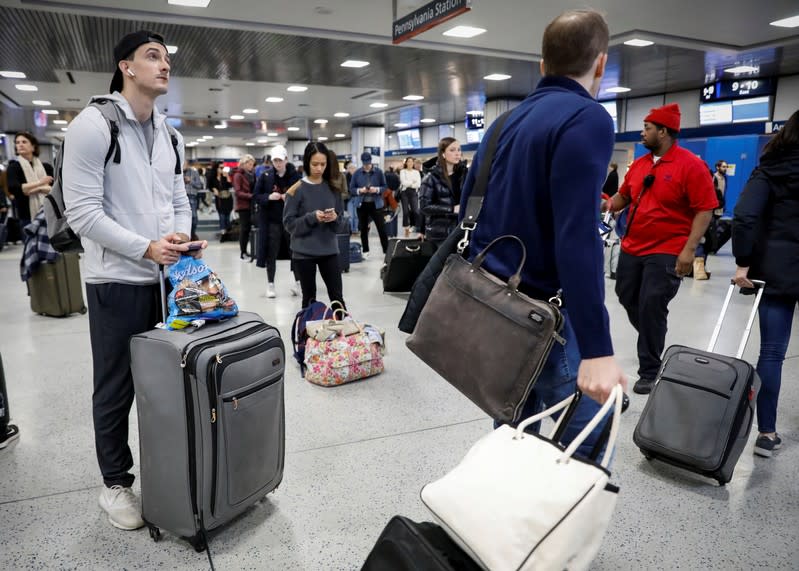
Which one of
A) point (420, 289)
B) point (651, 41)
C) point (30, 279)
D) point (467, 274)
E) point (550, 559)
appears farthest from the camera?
point (651, 41)

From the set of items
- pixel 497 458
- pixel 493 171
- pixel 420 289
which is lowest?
pixel 497 458

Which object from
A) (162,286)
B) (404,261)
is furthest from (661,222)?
(404,261)

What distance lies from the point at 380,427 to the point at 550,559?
7.21 feet

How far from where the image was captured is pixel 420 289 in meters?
1.64

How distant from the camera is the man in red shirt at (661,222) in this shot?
338cm

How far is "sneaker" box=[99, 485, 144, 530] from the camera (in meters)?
2.18

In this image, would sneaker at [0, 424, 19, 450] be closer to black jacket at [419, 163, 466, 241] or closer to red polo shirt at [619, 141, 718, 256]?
red polo shirt at [619, 141, 718, 256]

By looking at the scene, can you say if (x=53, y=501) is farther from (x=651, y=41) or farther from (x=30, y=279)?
(x=651, y=41)

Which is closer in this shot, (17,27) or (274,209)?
(274,209)

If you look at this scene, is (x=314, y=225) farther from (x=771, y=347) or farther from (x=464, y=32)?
(x=464, y=32)

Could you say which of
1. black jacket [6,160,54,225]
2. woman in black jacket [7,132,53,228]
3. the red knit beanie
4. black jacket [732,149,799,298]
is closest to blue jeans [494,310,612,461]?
black jacket [732,149,799,298]

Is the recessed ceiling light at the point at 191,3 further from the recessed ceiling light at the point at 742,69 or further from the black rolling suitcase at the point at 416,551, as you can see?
the recessed ceiling light at the point at 742,69

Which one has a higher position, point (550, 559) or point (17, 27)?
point (17, 27)

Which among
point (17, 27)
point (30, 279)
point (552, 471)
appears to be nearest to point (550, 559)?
point (552, 471)
